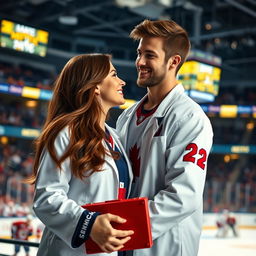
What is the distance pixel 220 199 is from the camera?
538 inches

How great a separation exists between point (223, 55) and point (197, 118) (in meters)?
19.0

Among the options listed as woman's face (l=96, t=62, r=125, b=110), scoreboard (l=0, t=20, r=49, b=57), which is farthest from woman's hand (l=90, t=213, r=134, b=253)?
scoreboard (l=0, t=20, r=49, b=57)

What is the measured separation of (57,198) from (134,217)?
234mm

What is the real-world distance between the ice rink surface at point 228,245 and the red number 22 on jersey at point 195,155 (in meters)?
6.83

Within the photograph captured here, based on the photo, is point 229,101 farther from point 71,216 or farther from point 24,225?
point 71,216

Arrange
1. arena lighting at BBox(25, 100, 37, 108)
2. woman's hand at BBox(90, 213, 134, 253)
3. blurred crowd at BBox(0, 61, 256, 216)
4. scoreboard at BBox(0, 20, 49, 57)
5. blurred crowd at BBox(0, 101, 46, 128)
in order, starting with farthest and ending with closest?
arena lighting at BBox(25, 100, 37, 108) < blurred crowd at BBox(0, 101, 46, 128) < blurred crowd at BBox(0, 61, 256, 216) < scoreboard at BBox(0, 20, 49, 57) < woman's hand at BBox(90, 213, 134, 253)

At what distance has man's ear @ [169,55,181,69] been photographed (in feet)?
5.74

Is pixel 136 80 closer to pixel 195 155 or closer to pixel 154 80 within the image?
pixel 154 80

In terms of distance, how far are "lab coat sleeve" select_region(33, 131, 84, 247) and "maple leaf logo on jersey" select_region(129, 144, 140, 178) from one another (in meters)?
0.29

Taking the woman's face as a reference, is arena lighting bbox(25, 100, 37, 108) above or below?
below

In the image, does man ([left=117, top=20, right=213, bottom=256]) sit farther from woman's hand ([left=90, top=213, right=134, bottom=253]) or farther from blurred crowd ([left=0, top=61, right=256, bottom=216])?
blurred crowd ([left=0, top=61, right=256, bottom=216])

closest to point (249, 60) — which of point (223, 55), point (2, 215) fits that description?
point (223, 55)

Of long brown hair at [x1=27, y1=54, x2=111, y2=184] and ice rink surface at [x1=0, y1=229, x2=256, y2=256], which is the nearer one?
long brown hair at [x1=27, y1=54, x2=111, y2=184]

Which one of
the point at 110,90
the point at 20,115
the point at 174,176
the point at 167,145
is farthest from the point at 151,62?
the point at 20,115
